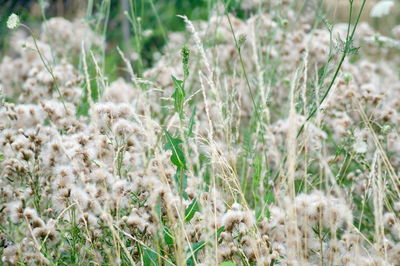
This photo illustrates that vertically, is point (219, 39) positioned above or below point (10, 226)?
above

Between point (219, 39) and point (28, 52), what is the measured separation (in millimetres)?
1533

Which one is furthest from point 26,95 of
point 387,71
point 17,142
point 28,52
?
point 387,71

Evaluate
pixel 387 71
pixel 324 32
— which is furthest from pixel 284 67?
pixel 387 71

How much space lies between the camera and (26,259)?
7.13 feet

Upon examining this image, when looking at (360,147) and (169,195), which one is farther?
(360,147)

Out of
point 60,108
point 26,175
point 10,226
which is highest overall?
point 60,108

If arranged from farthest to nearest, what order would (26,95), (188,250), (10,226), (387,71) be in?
(387,71), (26,95), (10,226), (188,250)

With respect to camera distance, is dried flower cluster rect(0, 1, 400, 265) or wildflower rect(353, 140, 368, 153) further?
wildflower rect(353, 140, 368, 153)

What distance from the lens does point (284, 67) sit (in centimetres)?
436

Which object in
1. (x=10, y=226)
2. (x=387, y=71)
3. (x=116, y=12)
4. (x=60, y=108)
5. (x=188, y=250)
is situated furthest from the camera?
(x=116, y=12)

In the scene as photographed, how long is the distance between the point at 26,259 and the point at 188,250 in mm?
608

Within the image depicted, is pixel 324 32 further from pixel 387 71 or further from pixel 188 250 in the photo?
pixel 188 250

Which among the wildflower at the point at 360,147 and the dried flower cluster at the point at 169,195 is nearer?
the dried flower cluster at the point at 169,195

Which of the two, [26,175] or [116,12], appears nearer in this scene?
[26,175]
